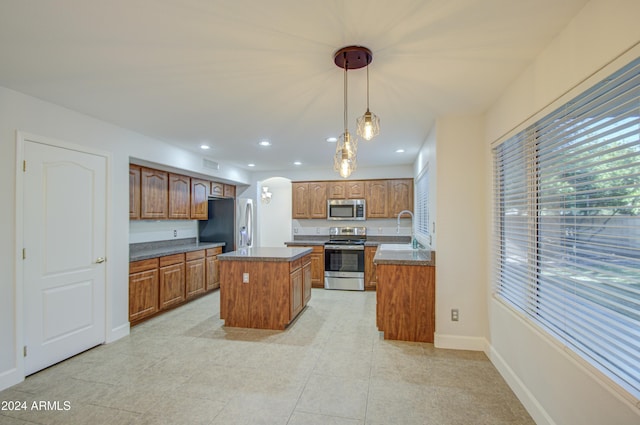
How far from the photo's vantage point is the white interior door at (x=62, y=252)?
2.60 m

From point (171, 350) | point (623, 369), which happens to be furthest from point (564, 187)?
point (171, 350)

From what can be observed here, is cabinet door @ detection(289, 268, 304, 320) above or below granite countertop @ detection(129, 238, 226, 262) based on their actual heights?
below

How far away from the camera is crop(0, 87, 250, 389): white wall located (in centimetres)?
241

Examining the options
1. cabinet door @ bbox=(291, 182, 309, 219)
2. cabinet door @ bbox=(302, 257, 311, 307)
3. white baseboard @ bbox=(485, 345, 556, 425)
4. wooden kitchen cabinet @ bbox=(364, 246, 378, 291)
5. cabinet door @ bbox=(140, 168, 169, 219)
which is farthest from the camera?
cabinet door @ bbox=(291, 182, 309, 219)

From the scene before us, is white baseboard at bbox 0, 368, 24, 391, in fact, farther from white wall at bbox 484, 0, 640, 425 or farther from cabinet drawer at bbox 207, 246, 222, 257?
white wall at bbox 484, 0, 640, 425

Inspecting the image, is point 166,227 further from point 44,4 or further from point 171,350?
point 44,4

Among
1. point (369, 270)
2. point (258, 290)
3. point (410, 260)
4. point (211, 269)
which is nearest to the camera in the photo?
point (410, 260)

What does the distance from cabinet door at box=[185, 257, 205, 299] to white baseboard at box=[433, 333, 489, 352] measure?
3617 millimetres

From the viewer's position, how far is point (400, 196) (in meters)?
5.85

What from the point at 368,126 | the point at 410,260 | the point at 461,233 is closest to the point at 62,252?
the point at 368,126

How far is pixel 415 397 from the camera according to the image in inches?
88.8

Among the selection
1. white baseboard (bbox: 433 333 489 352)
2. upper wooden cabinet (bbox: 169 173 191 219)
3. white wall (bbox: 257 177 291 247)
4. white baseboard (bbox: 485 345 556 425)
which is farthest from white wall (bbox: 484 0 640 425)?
white wall (bbox: 257 177 291 247)

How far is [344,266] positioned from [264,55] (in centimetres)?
431

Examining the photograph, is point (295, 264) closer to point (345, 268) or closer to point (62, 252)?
point (345, 268)
